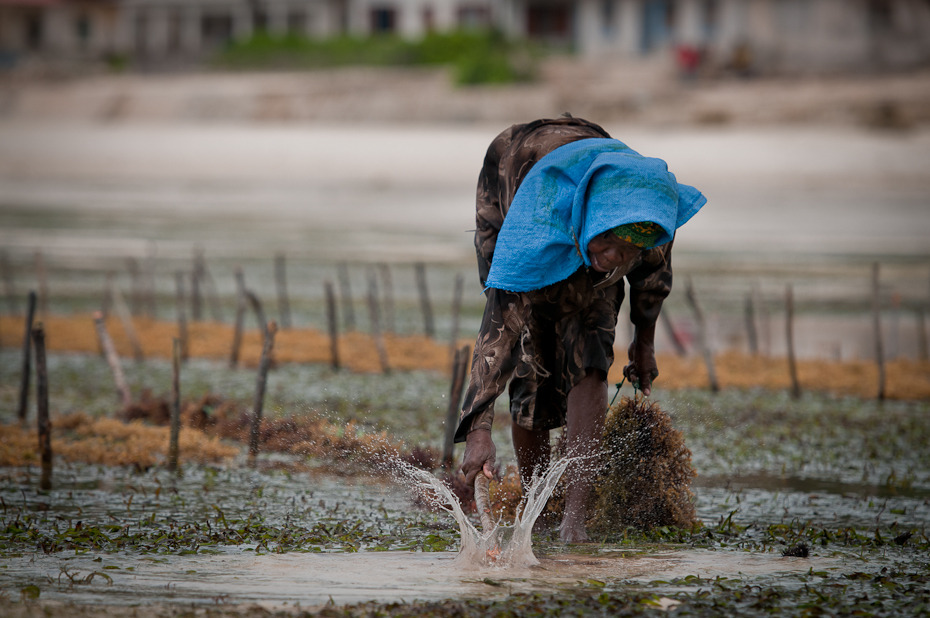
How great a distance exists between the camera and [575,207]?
147 inches

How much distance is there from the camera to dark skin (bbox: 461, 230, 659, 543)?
3904 mm

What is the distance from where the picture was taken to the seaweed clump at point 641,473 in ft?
16.3

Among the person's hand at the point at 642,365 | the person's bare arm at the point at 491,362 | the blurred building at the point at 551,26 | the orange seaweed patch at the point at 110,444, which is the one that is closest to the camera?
the person's bare arm at the point at 491,362

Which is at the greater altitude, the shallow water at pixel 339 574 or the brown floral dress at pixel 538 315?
the brown floral dress at pixel 538 315

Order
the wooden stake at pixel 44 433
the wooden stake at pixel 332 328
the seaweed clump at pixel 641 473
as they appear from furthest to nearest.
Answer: the wooden stake at pixel 332 328 < the wooden stake at pixel 44 433 < the seaweed clump at pixel 641 473

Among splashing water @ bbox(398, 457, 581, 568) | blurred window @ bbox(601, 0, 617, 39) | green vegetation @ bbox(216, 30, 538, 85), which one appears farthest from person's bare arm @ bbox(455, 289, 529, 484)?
blurred window @ bbox(601, 0, 617, 39)

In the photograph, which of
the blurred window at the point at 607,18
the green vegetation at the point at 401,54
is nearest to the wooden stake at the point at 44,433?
the green vegetation at the point at 401,54

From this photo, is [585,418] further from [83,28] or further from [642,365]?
[83,28]

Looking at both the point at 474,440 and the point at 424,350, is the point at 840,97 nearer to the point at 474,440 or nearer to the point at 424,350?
the point at 424,350

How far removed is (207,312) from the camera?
625 inches

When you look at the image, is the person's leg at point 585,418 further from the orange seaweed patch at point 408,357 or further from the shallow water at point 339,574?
the orange seaweed patch at point 408,357

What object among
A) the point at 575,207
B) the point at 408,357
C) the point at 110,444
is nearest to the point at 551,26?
the point at 408,357

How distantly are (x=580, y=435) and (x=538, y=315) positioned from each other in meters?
0.55

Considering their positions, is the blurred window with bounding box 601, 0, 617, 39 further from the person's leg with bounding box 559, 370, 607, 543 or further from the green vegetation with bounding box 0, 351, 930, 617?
the person's leg with bounding box 559, 370, 607, 543
